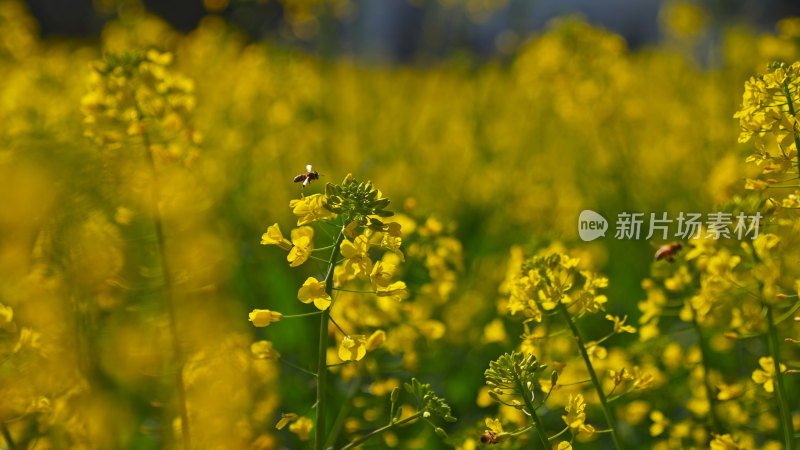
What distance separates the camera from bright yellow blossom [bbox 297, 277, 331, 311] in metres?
1.16

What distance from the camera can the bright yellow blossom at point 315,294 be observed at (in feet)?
3.80

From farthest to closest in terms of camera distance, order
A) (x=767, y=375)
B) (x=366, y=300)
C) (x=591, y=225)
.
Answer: (x=591, y=225)
(x=366, y=300)
(x=767, y=375)

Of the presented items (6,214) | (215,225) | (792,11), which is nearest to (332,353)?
(6,214)

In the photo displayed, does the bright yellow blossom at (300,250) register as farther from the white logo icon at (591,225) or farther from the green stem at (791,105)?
the white logo icon at (591,225)

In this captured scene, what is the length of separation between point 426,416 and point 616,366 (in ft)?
2.93

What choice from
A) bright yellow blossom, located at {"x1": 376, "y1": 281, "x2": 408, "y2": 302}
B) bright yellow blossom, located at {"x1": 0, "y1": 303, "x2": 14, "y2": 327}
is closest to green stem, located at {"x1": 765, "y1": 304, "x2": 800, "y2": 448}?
bright yellow blossom, located at {"x1": 376, "y1": 281, "x2": 408, "y2": 302}

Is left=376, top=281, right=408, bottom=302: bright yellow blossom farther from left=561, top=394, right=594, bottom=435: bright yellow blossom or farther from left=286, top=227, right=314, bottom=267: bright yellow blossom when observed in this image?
left=561, top=394, right=594, bottom=435: bright yellow blossom

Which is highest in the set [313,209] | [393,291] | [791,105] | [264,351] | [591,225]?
[791,105]

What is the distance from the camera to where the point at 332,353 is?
1.80m

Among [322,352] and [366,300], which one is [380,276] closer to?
[322,352]

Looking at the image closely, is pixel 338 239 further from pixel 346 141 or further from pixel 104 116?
pixel 346 141

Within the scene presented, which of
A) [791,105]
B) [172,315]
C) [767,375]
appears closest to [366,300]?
[172,315]

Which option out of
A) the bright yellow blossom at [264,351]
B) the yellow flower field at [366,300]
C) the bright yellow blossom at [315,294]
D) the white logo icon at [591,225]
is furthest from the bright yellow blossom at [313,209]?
the white logo icon at [591,225]

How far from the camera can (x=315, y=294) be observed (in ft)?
3.83
